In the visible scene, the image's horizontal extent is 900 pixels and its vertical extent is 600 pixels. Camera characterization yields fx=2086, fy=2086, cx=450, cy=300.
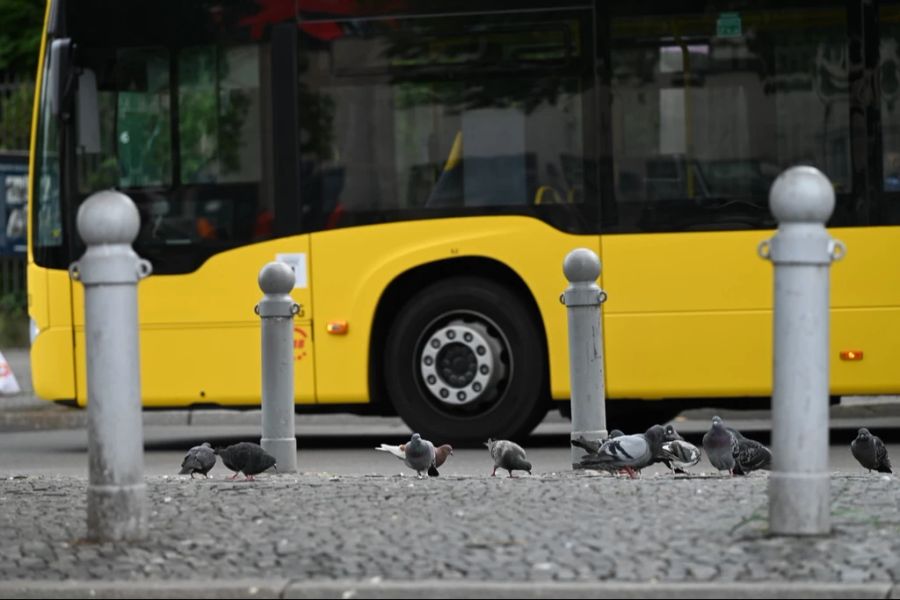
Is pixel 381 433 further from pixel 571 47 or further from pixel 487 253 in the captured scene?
pixel 571 47

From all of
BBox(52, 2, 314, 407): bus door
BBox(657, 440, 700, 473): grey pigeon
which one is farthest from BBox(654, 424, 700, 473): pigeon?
BBox(52, 2, 314, 407): bus door

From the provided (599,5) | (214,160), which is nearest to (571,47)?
(599,5)

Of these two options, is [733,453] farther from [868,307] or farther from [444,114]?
[444,114]

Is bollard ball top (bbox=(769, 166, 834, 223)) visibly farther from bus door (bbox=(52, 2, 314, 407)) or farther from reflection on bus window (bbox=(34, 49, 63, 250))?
reflection on bus window (bbox=(34, 49, 63, 250))

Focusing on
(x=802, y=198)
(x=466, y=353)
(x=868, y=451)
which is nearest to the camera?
(x=802, y=198)

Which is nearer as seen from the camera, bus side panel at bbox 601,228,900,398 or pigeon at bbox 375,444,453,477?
pigeon at bbox 375,444,453,477

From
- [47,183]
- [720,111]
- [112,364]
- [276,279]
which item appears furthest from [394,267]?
[112,364]

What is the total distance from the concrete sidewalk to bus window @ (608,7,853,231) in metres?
5.00

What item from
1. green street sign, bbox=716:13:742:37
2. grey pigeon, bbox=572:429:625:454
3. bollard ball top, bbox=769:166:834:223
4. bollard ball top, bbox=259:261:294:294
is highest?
green street sign, bbox=716:13:742:37

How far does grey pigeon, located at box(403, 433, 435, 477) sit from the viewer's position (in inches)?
381

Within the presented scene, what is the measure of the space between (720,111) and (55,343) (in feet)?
14.9

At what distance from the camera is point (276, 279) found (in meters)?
9.79

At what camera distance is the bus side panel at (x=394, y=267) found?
42.8ft

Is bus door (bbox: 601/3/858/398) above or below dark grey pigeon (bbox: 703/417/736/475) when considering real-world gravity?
above
